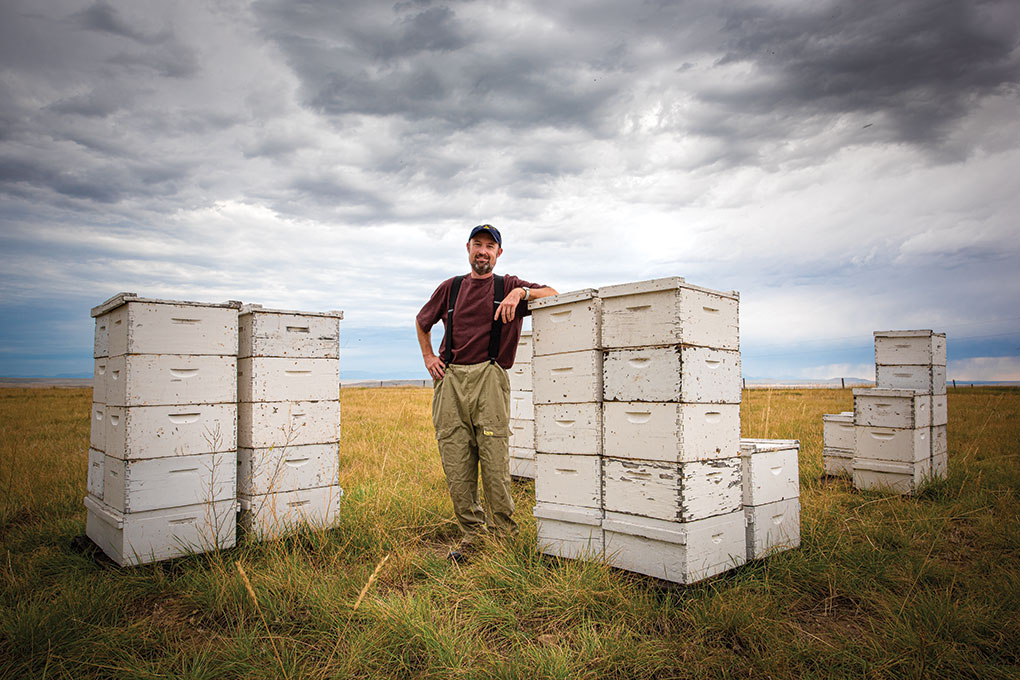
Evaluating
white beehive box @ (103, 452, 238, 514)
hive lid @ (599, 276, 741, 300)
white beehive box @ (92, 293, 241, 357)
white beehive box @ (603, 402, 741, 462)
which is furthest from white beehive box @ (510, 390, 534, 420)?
white beehive box @ (92, 293, 241, 357)

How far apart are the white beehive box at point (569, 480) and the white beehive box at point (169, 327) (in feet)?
8.97

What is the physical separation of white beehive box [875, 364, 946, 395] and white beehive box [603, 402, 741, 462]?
15.6 ft

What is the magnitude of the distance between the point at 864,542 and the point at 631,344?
2.93 metres

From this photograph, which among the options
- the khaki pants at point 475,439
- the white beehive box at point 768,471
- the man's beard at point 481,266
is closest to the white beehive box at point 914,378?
the white beehive box at point 768,471

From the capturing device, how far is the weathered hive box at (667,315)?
3.88 m

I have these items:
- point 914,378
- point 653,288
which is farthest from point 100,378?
point 914,378

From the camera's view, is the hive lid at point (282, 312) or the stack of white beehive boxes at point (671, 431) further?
the hive lid at point (282, 312)

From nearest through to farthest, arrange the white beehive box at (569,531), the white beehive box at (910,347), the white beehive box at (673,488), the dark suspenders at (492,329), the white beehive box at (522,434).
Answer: the white beehive box at (673,488)
the white beehive box at (569,531)
the dark suspenders at (492,329)
the white beehive box at (522,434)
the white beehive box at (910,347)

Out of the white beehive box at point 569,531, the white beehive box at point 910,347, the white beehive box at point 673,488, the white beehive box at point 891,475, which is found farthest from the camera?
the white beehive box at point 910,347

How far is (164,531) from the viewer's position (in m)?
4.61

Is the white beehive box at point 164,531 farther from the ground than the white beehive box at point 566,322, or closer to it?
closer to it

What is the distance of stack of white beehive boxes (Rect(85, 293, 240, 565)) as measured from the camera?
4504 mm

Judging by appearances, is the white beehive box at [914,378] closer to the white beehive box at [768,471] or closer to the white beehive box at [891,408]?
the white beehive box at [891,408]

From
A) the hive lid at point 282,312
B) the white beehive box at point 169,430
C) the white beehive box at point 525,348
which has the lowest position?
the white beehive box at point 169,430
